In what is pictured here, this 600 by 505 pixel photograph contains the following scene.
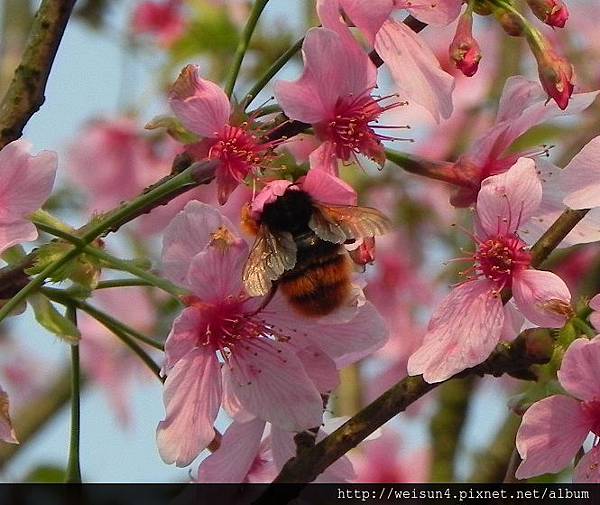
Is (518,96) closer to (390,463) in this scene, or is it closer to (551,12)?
(551,12)

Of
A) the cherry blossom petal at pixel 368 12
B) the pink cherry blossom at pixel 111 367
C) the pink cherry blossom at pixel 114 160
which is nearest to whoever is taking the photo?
the cherry blossom petal at pixel 368 12

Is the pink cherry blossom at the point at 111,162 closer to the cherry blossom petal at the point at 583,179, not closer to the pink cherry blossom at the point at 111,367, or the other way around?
the pink cherry blossom at the point at 111,367

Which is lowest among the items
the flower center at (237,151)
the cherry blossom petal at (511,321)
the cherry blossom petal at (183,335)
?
the cherry blossom petal at (511,321)

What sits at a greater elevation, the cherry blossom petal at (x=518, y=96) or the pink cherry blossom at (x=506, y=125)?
the cherry blossom petal at (x=518, y=96)

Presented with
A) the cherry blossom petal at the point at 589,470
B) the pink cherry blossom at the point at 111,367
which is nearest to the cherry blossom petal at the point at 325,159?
the cherry blossom petal at the point at 589,470

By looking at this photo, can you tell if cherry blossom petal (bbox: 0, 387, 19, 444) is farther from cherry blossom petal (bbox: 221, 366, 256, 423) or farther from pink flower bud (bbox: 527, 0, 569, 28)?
pink flower bud (bbox: 527, 0, 569, 28)

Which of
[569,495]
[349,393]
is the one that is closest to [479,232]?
[569,495]

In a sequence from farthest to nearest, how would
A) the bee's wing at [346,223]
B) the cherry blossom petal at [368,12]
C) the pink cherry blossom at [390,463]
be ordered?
the pink cherry blossom at [390,463], the bee's wing at [346,223], the cherry blossom petal at [368,12]
